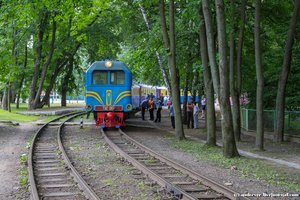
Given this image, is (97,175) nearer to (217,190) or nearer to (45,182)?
(45,182)

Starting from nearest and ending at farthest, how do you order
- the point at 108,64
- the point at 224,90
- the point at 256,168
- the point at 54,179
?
the point at 54,179, the point at 256,168, the point at 224,90, the point at 108,64

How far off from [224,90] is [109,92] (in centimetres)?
801

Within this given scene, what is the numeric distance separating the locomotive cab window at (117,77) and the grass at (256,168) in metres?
6.46

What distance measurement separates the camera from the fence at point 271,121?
13.8m

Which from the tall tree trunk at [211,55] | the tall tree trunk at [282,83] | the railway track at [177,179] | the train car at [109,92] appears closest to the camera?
the railway track at [177,179]

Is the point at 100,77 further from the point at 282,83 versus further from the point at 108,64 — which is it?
the point at 282,83

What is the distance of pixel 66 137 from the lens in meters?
14.3

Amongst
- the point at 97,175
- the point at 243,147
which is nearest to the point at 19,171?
the point at 97,175

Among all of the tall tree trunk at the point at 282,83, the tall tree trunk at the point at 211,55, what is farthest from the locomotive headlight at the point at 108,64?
the tall tree trunk at the point at 282,83

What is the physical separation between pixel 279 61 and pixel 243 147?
488 centimetres

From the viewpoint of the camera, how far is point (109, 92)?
655 inches

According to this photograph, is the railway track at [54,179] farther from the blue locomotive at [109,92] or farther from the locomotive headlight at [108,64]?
the locomotive headlight at [108,64]

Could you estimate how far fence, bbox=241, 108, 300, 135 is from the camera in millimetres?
13750

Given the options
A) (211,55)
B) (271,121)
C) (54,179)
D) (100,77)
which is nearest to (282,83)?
(271,121)
